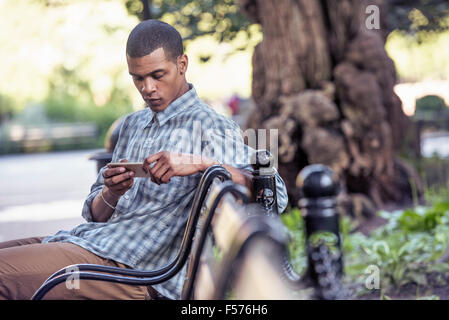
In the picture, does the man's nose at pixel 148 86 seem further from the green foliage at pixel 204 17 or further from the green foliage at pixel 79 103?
the green foliage at pixel 79 103

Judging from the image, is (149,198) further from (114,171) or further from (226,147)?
(226,147)

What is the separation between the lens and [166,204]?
2.59 metres

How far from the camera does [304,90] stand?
7070 millimetres

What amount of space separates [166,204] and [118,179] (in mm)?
254

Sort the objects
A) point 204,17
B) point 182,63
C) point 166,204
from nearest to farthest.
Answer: point 166,204 < point 182,63 < point 204,17

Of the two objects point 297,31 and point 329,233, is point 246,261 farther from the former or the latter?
point 297,31

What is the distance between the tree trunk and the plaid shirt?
4.10 m

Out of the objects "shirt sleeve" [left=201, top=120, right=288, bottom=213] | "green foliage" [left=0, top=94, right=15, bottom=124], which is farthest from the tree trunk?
"green foliage" [left=0, top=94, right=15, bottom=124]

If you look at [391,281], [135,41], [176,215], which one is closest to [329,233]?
[176,215]

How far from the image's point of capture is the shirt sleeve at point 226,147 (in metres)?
2.55

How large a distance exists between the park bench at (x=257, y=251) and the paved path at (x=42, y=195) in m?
3.44

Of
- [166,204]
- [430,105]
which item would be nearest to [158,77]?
[166,204]

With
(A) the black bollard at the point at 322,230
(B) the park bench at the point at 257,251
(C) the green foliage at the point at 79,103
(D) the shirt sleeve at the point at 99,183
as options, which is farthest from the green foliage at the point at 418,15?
(C) the green foliage at the point at 79,103

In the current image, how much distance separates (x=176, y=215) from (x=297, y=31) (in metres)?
4.95
